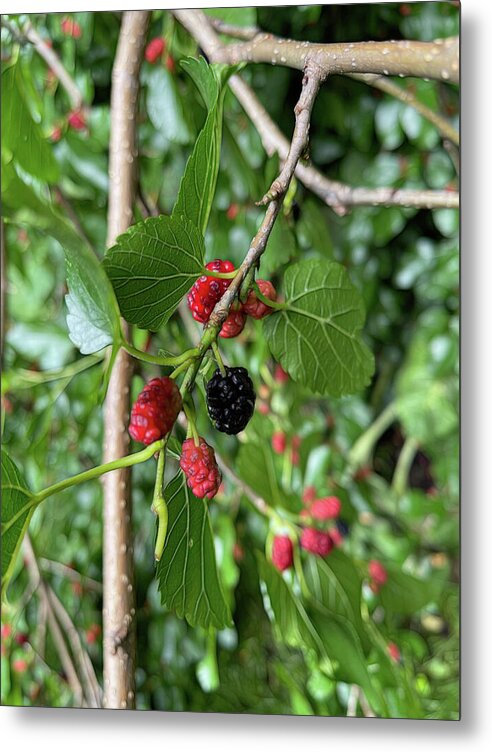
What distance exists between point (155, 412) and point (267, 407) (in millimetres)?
578

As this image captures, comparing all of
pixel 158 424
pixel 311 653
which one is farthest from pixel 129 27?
pixel 311 653

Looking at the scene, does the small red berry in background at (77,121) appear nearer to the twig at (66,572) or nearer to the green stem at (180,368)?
the twig at (66,572)

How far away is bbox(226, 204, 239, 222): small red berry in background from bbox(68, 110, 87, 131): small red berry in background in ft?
0.73

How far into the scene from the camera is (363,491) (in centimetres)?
123

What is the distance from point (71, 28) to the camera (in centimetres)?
106

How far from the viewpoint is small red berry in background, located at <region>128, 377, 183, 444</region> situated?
0.57 m

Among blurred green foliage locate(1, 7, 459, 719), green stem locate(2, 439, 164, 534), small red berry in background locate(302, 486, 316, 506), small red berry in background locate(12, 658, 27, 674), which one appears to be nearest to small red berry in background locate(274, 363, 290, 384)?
blurred green foliage locate(1, 7, 459, 719)

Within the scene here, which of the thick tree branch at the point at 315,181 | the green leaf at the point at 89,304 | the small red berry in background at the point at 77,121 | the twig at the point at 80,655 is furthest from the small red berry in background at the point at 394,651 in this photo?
the small red berry in background at the point at 77,121

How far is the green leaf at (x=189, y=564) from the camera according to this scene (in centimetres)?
64

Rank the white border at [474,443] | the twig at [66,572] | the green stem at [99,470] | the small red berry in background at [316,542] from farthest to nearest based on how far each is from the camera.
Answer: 1. the twig at [66,572]
2. the small red berry in background at [316,542]
3. the white border at [474,443]
4. the green stem at [99,470]

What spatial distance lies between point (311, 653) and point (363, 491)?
10.7 inches

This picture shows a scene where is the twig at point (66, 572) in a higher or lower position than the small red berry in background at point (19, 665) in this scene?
higher

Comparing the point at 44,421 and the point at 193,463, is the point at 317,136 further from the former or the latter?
the point at 193,463

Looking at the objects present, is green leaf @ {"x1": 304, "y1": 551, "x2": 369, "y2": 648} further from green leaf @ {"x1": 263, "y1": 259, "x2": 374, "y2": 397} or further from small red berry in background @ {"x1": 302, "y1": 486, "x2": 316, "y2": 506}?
green leaf @ {"x1": 263, "y1": 259, "x2": 374, "y2": 397}
